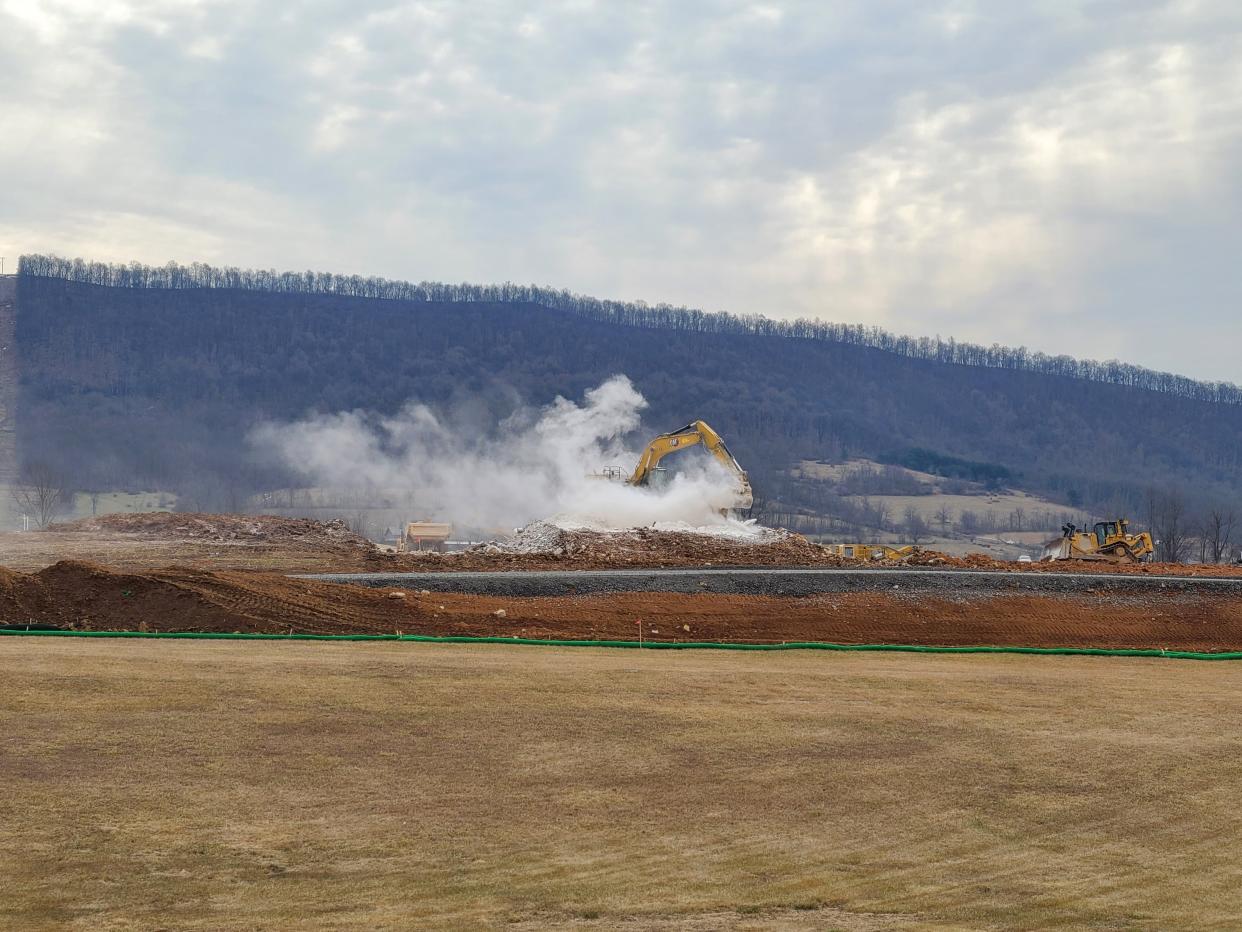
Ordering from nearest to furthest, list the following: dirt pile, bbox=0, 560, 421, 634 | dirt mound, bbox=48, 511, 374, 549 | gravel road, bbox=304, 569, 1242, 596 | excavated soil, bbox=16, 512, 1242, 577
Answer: dirt pile, bbox=0, 560, 421, 634 → gravel road, bbox=304, 569, 1242, 596 → excavated soil, bbox=16, 512, 1242, 577 → dirt mound, bbox=48, 511, 374, 549

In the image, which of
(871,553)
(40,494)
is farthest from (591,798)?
(40,494)

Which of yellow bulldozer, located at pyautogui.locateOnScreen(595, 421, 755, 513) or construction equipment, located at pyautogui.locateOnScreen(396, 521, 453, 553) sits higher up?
yellow bulldozer, located at pyautogui.locateOnScreen(595, 421, 755, 513)

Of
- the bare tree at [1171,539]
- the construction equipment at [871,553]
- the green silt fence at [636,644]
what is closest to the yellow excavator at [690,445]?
the construction equipment at [871,553]

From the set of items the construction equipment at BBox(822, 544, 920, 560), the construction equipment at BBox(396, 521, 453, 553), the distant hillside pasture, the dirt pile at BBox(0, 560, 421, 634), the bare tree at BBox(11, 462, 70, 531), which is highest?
the distant hillside pasture

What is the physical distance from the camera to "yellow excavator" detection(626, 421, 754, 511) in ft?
177

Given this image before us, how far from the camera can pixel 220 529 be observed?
5178cm

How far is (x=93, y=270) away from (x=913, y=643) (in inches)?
6916

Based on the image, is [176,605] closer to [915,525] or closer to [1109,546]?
[1109,546]

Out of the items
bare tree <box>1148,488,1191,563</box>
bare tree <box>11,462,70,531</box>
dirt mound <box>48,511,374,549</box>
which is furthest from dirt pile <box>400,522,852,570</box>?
bare tree <box>11,462,70,531</box>

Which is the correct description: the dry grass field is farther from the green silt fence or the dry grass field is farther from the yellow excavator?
the yellow excavator

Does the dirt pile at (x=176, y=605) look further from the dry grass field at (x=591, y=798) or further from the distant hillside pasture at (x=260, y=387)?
the distant hillside pasture at (x=260, y=387)

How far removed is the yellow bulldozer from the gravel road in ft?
48.3

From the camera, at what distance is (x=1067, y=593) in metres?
37.0

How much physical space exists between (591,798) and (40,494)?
73.4 m
